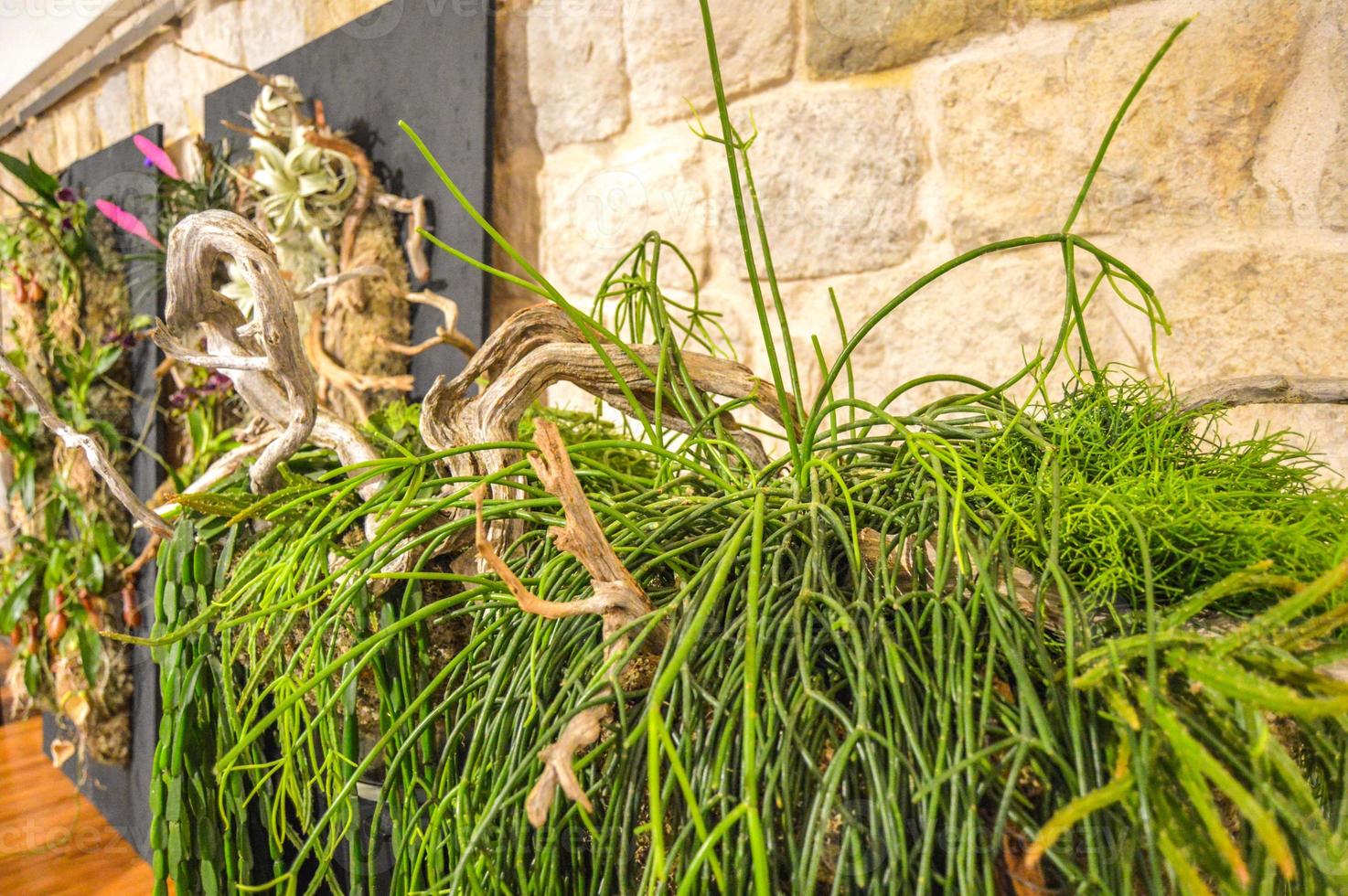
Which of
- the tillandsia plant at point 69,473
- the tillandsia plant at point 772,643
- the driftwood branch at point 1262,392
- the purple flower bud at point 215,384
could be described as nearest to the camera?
the tillandsia plant at point 772,643

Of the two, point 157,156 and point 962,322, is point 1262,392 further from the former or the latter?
point 157,156

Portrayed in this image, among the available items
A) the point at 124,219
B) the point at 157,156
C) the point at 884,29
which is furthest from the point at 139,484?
the point at 884,29

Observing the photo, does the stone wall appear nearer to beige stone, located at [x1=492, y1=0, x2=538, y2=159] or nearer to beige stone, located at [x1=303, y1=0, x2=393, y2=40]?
beige stone, located at [x1=492, y1=0, x2=538, y2=159]

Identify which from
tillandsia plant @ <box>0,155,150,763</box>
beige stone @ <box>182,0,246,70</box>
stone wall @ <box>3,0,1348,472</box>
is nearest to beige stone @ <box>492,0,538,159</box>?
stone wall @ <box>3,0,1348,472</box>

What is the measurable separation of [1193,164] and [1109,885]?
623 millimetres

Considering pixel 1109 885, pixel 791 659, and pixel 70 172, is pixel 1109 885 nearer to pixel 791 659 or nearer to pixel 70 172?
pixel 791 659

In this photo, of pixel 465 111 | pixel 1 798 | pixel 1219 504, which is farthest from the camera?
pixel 1 798

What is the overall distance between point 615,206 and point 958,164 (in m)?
0.44

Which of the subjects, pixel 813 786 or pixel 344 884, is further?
pixel 344 884

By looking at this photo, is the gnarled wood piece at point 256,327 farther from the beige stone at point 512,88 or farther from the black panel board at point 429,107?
the beige stone at point 512,88

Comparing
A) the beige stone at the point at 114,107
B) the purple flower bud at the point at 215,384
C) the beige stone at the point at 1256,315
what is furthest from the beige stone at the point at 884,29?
the beige stone at the point at 114,107

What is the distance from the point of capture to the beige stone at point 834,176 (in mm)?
867

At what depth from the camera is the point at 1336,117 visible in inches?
25.2

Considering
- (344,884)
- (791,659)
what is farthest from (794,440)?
(344,884)
